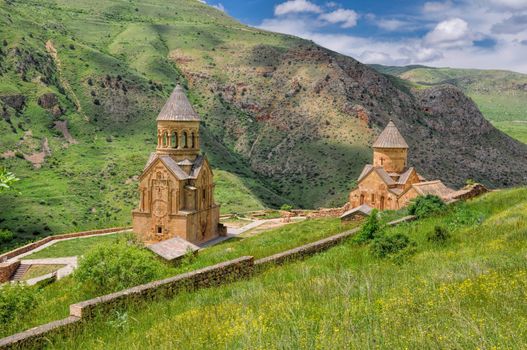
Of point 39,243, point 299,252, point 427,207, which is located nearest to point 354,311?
point 299,252

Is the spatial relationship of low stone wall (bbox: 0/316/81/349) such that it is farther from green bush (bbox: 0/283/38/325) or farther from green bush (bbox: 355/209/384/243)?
green bush (bbox: 355/209/384/243)

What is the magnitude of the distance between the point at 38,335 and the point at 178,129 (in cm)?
2535

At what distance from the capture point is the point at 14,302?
8.68 metres

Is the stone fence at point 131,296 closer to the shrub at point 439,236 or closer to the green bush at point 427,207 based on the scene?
the shrub at point 439,236

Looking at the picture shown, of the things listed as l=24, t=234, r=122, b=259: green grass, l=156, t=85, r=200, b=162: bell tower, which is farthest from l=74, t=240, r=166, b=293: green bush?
l=24, t=234, r=122, b=259: green grass

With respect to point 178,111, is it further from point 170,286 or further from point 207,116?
point 207,116

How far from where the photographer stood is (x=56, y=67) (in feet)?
238

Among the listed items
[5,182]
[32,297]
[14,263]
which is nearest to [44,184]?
[14,263]

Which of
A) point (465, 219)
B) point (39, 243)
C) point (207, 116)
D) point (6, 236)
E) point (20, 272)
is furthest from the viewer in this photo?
point (207, 116)

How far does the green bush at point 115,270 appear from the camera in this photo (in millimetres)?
10125

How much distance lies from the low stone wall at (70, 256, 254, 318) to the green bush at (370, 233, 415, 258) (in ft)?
8.86

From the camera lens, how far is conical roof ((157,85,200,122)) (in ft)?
100

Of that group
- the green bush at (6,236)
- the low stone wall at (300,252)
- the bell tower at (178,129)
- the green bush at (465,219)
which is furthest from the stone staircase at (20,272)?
the green bush at (465,219)

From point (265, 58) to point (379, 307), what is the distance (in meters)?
88.5
